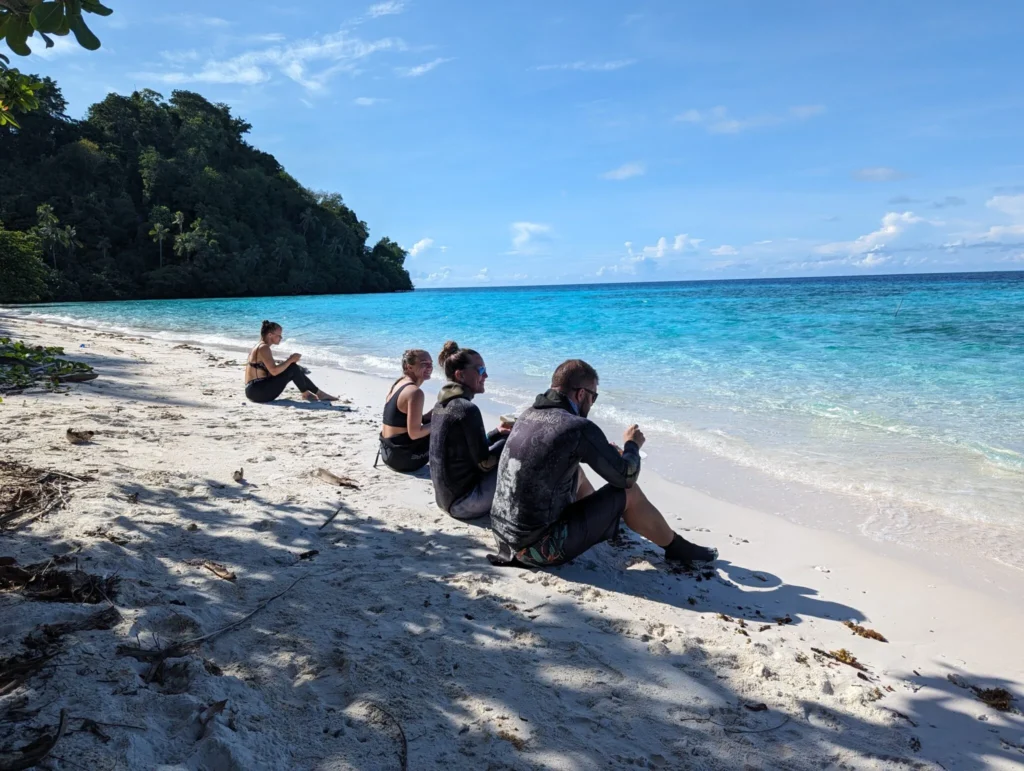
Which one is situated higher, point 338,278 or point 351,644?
point 338,278

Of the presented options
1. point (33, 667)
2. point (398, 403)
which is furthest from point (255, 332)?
point (33, 667)

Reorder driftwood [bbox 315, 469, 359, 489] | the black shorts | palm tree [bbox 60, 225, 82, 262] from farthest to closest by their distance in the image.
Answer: palm tree [bbox 60, 225, 82, 262]
driftwood [bbox 315, 469, 359, 489]
the black shorts

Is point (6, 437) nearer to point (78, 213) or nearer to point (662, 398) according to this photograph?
point (662, 398)

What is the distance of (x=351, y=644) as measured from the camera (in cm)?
266

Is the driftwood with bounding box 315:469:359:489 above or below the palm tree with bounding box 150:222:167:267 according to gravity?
below

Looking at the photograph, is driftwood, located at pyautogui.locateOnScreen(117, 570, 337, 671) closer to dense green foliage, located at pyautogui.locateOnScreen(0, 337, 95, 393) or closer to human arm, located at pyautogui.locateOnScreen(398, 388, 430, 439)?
dense green foliage, located at pyautogui.locateOnScreen(0, 337, 95, 393)

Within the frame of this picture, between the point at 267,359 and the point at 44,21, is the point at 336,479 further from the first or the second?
the point at 267,359

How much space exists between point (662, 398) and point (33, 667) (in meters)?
8.44

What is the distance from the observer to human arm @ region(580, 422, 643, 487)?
3432 mm

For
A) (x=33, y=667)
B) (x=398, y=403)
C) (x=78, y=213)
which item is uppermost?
(x=78, y=213)

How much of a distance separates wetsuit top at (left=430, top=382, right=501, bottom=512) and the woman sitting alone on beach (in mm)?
982

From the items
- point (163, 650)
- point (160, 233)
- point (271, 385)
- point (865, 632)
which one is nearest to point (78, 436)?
point (271, 385)

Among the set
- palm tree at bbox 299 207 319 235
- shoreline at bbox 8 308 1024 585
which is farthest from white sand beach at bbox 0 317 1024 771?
palm tree at bbox 299 207 319 235

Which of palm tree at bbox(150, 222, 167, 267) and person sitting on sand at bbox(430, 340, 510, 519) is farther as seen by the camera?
palm tree at bbox(150, 222, 167, 267)
